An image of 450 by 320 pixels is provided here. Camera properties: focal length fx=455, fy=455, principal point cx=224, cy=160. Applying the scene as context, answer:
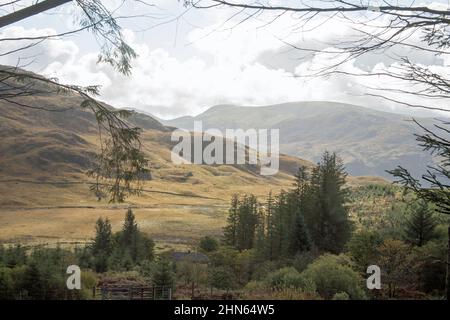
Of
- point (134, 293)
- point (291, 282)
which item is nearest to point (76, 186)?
point (134, 293)

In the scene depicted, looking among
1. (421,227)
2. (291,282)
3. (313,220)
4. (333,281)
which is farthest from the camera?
(313,220)

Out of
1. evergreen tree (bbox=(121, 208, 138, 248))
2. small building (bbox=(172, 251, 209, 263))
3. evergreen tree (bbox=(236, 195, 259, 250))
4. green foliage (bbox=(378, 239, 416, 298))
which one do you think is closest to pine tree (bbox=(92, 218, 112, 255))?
evergreen tree (bbox=(121, 208, 138, 248))

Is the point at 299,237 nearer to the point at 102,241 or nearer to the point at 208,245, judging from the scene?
the point at 208,245

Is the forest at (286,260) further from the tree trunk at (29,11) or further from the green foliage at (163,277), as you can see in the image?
the tree trunk at (29,11)

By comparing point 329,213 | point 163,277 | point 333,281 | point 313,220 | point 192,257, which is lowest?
point 192,257

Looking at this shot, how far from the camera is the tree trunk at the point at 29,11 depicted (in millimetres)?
4020

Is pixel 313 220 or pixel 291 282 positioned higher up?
pixel 313 220

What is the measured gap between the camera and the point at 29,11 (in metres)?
4.09

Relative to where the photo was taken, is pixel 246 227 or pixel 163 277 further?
pixel 246 227

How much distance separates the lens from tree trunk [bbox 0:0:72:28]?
4020 mm

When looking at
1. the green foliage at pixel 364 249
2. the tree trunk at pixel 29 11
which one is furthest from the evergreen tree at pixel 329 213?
the tree trunk at pixel 29 11

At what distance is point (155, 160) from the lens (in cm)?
16000

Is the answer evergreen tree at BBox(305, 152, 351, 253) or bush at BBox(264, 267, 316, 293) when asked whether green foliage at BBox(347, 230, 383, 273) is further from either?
evergreen tree at BBox(305, 152, 351, 253)
